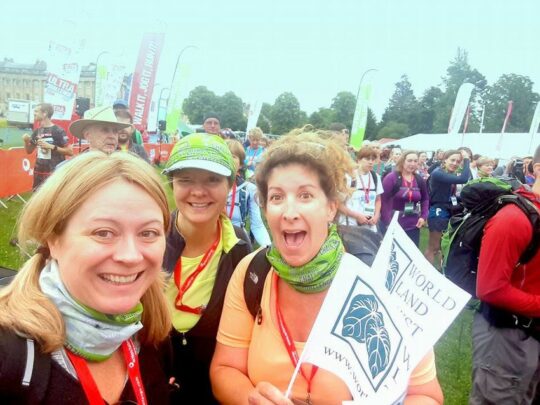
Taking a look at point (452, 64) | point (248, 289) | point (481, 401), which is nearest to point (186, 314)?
point (248, 289)

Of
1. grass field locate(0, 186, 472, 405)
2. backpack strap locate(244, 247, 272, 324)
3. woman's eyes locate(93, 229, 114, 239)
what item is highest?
woman's eyes locate(93, 229, 114, 239)

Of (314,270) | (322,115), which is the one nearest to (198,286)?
(314,270)

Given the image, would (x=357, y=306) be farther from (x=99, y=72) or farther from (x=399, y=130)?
(x=399, y=130)

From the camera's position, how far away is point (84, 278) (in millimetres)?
1470

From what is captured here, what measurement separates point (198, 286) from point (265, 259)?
1.47ft

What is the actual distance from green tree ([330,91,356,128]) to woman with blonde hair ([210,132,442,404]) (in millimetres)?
75588

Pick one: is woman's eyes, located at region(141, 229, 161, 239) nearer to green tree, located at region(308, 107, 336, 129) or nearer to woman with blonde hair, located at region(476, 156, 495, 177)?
woman with blonde hair, located at region(476, 156, 495, 177)

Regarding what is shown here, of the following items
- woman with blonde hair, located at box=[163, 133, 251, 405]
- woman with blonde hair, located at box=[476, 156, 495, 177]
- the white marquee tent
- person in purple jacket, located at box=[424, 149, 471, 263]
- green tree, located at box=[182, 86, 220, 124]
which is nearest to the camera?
woman with blonde hair, located at box=[163, 133, 251, 405]

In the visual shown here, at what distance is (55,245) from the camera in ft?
5.01

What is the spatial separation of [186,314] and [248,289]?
0.47 m

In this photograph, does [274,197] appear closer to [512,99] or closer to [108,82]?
[108,82]

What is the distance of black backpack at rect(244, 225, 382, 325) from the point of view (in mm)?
2012

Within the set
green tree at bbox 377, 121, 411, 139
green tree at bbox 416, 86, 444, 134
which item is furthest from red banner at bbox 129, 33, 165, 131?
green tree at bbox 416, 86, 444, 134

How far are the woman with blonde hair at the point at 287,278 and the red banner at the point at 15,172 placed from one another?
10208mm
